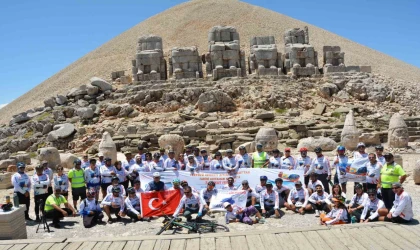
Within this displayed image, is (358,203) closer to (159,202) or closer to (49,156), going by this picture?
(159,202)

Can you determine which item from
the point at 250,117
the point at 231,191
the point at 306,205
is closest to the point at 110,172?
the point at 231,191

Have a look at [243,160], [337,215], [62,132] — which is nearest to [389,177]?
[337,215]

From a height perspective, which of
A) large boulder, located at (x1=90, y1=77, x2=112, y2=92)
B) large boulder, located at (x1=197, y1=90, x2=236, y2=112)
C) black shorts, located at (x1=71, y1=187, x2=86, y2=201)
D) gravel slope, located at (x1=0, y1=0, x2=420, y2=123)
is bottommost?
black shorts, located at (x1=71, y1=187, x2=86, y2=201)

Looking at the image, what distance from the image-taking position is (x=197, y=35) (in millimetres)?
59844

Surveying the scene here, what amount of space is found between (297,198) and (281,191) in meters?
0.47

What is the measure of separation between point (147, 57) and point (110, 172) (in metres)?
17.4

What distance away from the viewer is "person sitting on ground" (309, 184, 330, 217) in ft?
34.7

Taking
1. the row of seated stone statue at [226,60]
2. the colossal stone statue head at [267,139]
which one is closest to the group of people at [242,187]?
the colossal stone statue head at [267,139]

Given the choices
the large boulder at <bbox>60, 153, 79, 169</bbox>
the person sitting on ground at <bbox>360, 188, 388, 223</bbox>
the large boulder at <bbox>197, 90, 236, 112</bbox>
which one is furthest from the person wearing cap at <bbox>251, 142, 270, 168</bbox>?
the large boulder at <bbox>197, 90, 236, 112</bbox>

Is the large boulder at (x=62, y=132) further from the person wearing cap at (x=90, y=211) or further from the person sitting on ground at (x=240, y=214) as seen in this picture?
the person sitting on ground at (x=240, y=214)

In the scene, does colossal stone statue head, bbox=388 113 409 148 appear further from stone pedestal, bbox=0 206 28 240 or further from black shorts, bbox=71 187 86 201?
stone pedestal, bbox=0 206 28 240

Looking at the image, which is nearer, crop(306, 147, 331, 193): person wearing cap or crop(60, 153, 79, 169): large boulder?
crop(306, 147, 331, 193): person wearing cap

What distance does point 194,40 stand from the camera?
5838cm

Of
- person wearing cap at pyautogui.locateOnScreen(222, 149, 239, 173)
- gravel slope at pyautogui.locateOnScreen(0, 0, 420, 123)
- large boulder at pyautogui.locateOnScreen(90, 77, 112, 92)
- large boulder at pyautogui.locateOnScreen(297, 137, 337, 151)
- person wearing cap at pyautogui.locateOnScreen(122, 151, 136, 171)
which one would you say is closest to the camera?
person wearing cap at pyautogui.locateOnScreen(222, 149, 239, 173)
